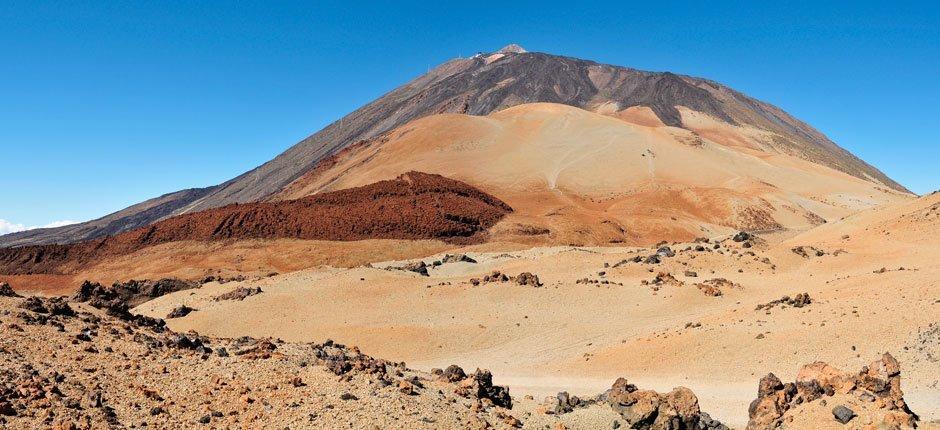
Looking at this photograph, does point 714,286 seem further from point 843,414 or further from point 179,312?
point 179,312

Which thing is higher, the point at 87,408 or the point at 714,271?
the point at 714,271

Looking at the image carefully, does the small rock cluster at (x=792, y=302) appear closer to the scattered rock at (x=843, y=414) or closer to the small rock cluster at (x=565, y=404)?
the scattered rock at (x=843, y=414)

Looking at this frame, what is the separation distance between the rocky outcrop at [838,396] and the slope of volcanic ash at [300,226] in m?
37.9

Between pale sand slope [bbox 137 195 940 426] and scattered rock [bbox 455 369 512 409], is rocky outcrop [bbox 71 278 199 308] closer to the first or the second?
pale sand slope [bbox 137 195 940 426]

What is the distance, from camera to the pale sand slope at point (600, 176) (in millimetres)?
55094

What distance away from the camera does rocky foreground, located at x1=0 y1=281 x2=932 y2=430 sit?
337 inches

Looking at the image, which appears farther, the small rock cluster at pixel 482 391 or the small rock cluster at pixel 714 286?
the small rock cluster at pixel 714 286

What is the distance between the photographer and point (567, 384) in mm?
15945

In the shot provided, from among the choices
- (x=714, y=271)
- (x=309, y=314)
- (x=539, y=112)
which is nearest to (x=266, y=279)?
(x=309, y=314)

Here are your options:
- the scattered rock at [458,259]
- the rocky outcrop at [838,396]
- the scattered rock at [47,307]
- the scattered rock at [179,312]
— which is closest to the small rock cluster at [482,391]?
the rocky outcrop at [838,396]

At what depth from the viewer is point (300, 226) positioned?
4841cm

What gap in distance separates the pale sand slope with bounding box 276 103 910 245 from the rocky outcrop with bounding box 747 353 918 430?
122 ft

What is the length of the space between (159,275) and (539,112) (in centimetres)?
6124

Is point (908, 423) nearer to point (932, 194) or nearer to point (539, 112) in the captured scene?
point (932, 194)
